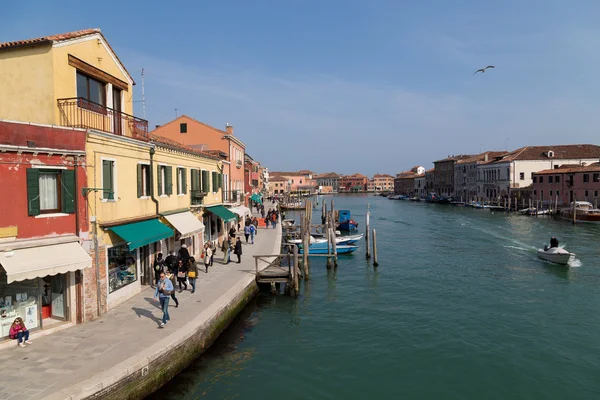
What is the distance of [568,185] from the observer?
6056cm

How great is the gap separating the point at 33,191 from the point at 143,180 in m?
5.20

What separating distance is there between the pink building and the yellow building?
55.6 meters

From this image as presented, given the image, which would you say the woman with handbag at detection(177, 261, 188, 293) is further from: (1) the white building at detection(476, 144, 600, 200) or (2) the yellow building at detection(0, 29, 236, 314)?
(1) the white building at detection(476, 144, 600, 200)

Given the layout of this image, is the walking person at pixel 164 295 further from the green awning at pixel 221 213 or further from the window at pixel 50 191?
the green awning at pixel 221 213

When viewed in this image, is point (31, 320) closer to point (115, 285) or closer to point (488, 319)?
point (115, 285)

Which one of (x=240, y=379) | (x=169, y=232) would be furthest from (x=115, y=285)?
(x=240, y=379)

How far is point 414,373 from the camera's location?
11.4m

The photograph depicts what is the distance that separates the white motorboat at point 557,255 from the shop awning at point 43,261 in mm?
24251

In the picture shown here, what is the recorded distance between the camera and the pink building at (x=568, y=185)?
56344 mm

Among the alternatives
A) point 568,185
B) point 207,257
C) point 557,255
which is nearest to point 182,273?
point 207,257

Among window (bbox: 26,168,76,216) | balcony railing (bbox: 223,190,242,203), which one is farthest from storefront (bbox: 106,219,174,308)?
balcony railing (bbox: 223,190,242,203)

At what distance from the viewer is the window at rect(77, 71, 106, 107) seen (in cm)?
1237

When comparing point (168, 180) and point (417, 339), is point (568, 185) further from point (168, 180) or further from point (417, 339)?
point (168, 180)

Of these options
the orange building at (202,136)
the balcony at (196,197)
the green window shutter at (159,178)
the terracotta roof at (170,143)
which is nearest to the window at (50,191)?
the green window shutter at (159,178)
